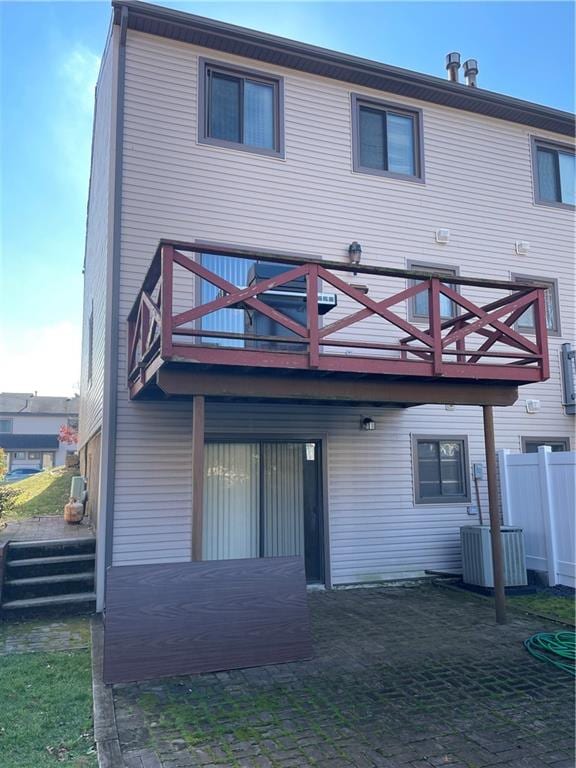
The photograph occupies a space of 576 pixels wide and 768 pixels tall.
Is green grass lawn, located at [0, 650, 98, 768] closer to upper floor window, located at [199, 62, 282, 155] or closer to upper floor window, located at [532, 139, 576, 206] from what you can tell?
upper floor window, located at [199, 62, 282, 155]

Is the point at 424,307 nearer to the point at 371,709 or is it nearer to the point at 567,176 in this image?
the point at 567,176

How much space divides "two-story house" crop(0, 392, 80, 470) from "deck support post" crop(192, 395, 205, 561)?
3638cm

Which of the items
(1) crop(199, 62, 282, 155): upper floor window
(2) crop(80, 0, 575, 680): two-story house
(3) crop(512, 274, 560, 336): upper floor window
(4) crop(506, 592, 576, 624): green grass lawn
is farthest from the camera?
(3) crop(512, 274, 560, 336): upper floor window

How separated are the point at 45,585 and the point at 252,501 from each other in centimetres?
273

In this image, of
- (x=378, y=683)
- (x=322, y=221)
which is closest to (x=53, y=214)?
(x=322, y=221)

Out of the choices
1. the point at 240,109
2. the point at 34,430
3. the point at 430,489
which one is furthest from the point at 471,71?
the point at 34,430

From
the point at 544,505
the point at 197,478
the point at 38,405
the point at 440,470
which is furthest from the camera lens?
the point at 38,405

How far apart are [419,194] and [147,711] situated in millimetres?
8117

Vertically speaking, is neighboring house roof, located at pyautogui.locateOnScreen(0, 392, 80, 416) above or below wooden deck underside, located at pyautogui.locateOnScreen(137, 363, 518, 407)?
above

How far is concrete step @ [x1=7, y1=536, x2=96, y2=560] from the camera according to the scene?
6.95 meters

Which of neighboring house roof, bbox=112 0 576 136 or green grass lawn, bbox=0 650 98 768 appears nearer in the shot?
green grass lawn, bbox=0 650 98 768

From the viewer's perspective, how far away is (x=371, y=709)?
406 centimetres

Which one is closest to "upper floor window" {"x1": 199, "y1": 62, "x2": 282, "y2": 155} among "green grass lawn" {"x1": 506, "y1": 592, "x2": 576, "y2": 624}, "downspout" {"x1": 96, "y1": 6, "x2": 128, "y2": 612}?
"downspout" {"x1": 96, "y1": 6, "x2": 128, "y2": 612}

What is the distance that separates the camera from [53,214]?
13352mm
